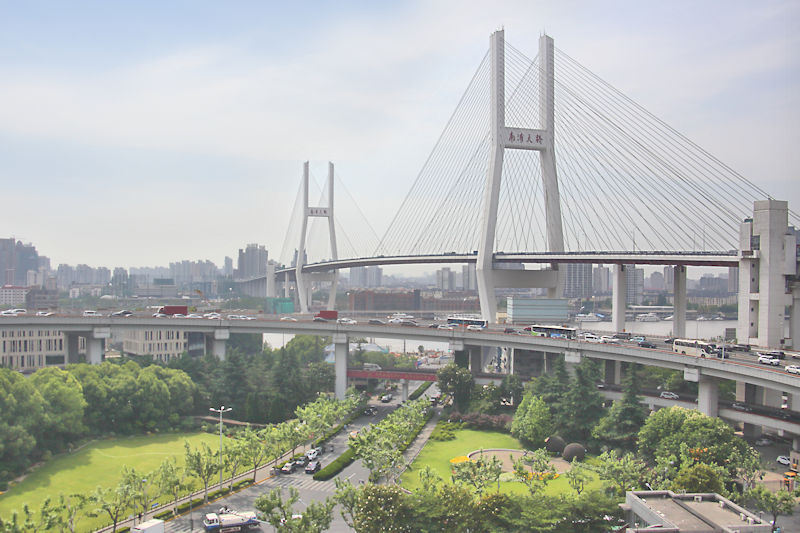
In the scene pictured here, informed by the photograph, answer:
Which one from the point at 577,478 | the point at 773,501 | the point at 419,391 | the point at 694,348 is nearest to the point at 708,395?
the point at 694,348

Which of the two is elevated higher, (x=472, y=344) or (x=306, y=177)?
(x=306, y=177)

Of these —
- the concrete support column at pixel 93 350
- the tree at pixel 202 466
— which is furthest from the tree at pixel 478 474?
the concrete support column at pixel 93 350

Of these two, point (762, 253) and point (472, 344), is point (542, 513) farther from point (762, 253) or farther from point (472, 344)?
point (472, 344)

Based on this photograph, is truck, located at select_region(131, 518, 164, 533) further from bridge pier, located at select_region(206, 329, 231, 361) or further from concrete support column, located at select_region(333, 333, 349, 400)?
bridge pier, located at select_region(206, 329, 231, 361)

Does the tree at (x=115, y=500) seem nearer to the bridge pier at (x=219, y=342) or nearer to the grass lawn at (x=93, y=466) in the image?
the grass lawn at (x=93, y=466)

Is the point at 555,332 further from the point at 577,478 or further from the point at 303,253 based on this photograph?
the point at 303,253

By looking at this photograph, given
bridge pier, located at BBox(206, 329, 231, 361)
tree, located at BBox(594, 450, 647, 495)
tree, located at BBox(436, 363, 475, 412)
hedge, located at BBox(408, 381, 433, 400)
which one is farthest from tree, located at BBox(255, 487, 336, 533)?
bridge pier, located at BBox(206, 329, 231, 361)

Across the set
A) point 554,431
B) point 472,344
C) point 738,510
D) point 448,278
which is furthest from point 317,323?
point 448,278
